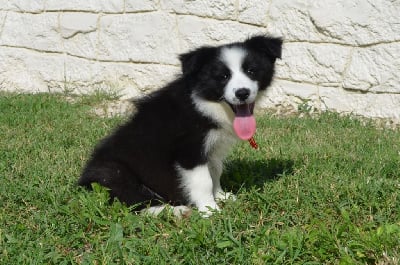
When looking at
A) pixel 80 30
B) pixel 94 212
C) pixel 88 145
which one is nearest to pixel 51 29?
pixel 80 30

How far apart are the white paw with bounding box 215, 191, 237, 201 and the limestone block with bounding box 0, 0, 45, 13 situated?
5465 millimetres

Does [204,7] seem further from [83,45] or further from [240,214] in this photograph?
[240,214]

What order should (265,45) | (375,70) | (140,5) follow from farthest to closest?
(140,5), (375,70), (265,45)

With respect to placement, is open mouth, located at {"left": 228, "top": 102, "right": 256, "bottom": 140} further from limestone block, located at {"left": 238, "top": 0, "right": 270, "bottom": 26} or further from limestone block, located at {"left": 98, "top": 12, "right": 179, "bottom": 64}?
limestone block, located at {"left": 98, "top": 12, "right": 179, "bottom": 64}

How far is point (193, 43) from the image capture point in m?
7.93

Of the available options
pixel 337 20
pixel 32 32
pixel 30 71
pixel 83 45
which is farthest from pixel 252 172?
pixel 32 32

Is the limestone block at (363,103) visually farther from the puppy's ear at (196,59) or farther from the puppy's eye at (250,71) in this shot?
the puppy's ear at (196,59)

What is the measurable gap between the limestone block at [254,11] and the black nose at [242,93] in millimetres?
3761

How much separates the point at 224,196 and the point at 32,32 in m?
5.53

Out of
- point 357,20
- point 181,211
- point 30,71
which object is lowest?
point 30,71

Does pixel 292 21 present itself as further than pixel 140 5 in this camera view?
No

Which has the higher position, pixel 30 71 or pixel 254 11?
pixel 254 11

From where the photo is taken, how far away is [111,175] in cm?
414

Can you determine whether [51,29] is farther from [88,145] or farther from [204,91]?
[204,91]
